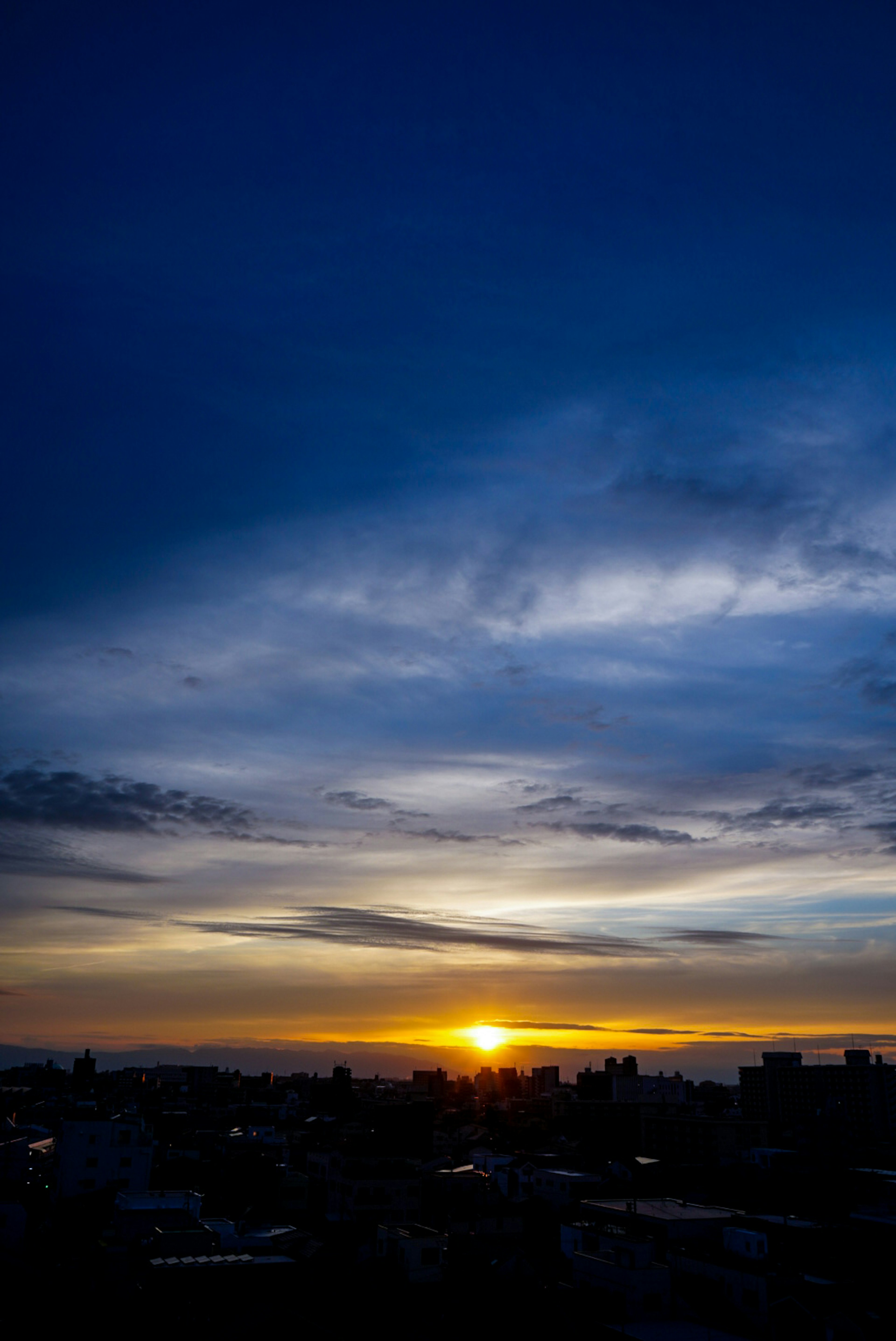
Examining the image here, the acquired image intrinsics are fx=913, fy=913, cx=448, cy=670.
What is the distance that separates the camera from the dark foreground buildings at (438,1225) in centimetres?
2772

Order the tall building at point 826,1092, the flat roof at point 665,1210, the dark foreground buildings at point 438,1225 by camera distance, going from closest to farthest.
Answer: the dark foreground buildings at point 438,1225
the flat roof at point 665,1210
the tall building at point 826,1092

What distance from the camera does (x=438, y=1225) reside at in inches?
1708

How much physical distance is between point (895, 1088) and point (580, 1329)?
114 meters

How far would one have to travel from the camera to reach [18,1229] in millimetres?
34688

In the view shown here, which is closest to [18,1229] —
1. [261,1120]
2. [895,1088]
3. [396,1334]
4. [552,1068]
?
[396,1334]

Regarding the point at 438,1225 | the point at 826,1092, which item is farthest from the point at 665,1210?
the point at 826,1092

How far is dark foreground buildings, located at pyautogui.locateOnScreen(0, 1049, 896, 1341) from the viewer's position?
27.7 metres

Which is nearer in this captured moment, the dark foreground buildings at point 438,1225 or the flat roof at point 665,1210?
the dark foreground buildings at point 438,1225

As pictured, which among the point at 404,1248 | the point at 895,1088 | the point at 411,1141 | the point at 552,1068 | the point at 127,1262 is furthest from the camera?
the point at 552,1068

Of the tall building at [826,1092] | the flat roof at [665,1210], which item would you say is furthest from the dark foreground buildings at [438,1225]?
the tall building at [826,1092]

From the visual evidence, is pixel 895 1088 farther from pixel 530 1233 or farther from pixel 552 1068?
pixel 530 1233

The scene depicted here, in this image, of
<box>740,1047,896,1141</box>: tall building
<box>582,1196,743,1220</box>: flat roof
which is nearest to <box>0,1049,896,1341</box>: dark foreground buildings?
<box>582,1196,743,1220</box>: flat roof

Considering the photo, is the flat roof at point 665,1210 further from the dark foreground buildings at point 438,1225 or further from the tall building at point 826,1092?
the tall building at point 826,1092

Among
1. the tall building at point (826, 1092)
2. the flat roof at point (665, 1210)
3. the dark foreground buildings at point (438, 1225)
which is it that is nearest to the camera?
the dark foreground buildings at point (438, 1225)
